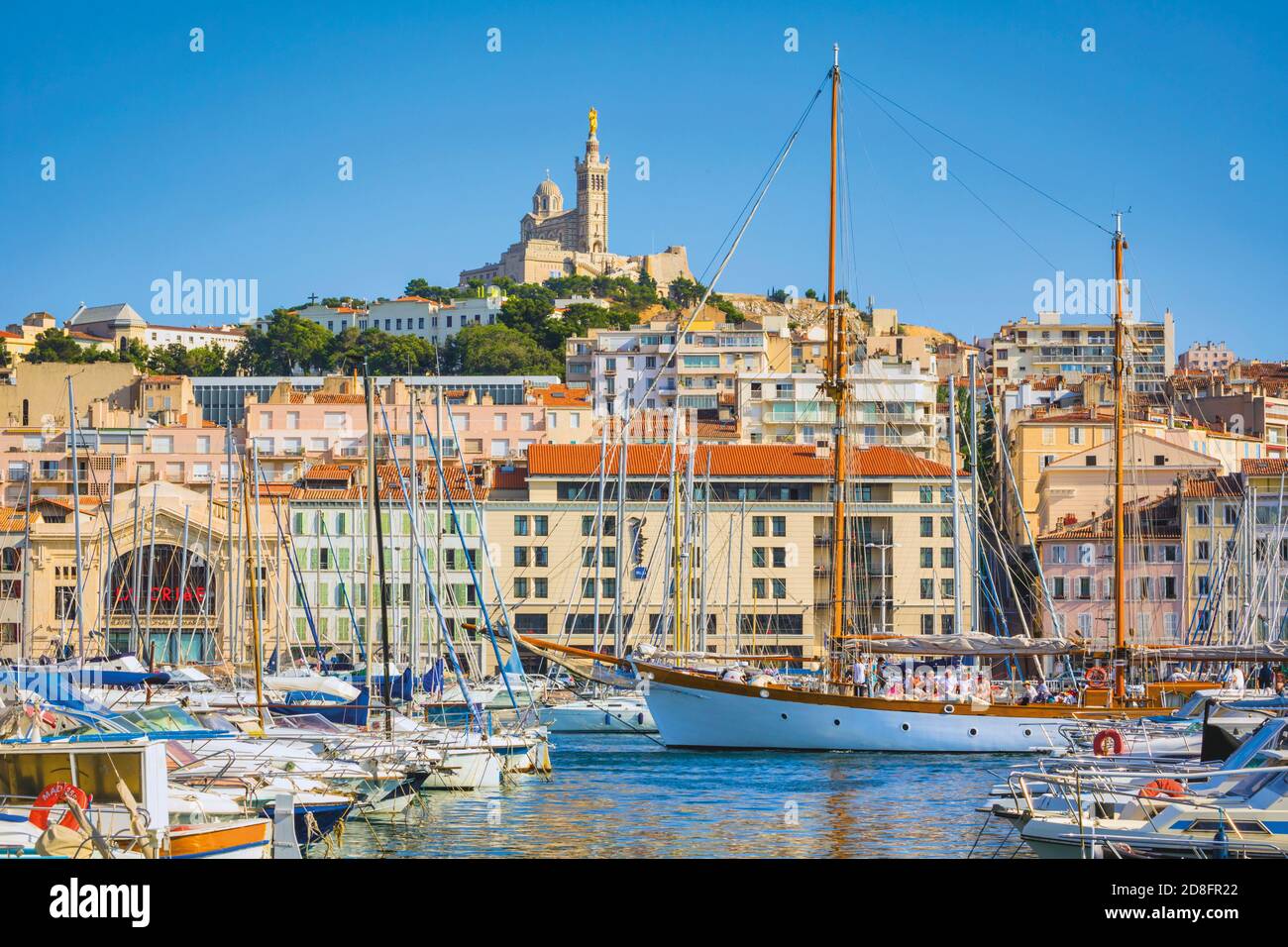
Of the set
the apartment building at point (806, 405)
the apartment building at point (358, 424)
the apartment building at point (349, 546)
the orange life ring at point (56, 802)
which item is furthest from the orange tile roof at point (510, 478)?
the orange life ring at point (56, 802)

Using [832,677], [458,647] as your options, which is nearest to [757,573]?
[458,647]

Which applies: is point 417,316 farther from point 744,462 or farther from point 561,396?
point 744,462

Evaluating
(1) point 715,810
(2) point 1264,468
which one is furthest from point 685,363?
(1) point 715,810

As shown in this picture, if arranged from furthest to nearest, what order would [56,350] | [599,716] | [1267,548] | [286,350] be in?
[286,350]
[56,350]
[1267,548]
[599,716]

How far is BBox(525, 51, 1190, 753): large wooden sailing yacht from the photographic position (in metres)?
36.0

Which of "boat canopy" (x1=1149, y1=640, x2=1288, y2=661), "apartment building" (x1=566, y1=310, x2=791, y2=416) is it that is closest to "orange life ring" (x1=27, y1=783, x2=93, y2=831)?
"boat canopy" (x1=1149, y1=640, x2=1288, y2=661)

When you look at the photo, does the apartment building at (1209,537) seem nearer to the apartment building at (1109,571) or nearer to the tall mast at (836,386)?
the apartment building at (1109,571)

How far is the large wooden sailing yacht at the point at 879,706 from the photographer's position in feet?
118

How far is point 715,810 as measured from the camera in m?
27.5

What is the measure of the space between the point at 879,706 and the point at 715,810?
934 cm

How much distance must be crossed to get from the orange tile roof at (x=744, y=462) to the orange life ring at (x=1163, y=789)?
43.5m
